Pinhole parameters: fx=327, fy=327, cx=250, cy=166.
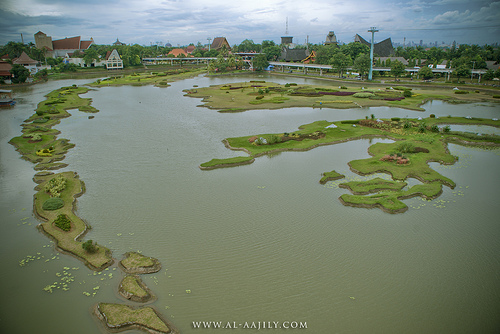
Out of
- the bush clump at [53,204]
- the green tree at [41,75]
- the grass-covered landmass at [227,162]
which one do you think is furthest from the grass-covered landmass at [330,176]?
the green tree at [41,75]

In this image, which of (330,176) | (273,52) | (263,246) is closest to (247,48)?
(273,52)

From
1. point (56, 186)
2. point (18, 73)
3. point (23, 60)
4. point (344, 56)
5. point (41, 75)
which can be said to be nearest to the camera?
point (56, 186)

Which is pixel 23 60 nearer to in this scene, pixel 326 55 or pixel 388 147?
pixel 326 55

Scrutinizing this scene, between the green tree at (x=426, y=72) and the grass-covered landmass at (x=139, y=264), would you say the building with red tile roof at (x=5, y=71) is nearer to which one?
the grass-covered landmass at (x=139, y=264)

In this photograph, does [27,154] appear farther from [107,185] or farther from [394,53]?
[394,53]

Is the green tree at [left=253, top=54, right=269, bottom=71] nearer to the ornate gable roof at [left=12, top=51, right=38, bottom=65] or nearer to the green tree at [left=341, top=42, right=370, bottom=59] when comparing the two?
the green tree at [left=341, top=42, right=370, bottom=59]
